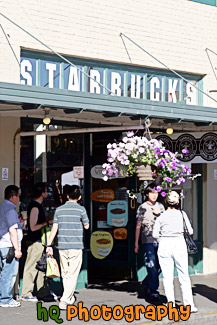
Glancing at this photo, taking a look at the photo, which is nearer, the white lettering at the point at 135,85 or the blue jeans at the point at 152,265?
the blue jeans at the point at 152,265

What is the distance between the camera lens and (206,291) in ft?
43.8

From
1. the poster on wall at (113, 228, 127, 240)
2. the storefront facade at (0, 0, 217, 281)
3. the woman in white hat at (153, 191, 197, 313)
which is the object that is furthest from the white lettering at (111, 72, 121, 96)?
the woman in white hat at (153, 191, 197, 313)

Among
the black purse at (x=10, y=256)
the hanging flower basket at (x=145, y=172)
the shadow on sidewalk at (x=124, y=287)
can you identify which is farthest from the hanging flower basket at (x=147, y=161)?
the shadow on sidewalk at (x=124, y=287)

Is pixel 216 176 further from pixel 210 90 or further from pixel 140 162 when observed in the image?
pixel 140 162

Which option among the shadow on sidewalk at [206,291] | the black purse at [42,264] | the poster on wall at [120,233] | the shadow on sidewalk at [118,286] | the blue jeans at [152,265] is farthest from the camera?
the poster on wall at [120,233]

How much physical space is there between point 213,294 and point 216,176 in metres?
3.77

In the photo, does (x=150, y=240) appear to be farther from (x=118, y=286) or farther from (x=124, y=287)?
(x=118, y=286)

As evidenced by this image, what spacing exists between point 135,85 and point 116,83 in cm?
51

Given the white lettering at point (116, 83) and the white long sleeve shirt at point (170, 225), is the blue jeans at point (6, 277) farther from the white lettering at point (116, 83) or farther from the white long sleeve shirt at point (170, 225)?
the white lettering at point (116, 83)

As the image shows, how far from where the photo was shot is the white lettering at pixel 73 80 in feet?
44.8

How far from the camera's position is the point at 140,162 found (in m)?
11.4

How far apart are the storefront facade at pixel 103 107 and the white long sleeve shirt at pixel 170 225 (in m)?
1.74

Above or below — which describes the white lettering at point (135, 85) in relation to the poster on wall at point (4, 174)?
above

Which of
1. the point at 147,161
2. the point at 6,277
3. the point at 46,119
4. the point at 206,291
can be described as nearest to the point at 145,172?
the point at 147,161
